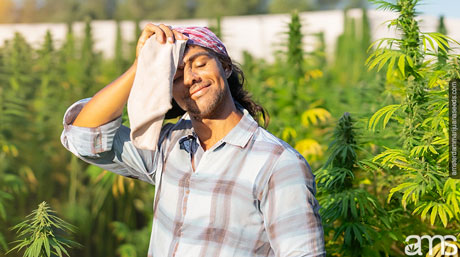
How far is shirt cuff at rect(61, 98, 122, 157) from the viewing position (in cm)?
172

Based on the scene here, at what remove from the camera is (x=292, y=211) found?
152 centimetres

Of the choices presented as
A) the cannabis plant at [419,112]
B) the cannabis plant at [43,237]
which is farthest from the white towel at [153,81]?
the cannabis plant at [419,112]

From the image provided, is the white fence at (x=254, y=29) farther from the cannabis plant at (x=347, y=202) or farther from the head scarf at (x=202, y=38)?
the head scarf at (x=202, y=38)

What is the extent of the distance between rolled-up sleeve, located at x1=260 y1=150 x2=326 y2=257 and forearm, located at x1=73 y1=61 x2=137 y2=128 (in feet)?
1.45

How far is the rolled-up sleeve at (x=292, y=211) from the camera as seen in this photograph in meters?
1.51

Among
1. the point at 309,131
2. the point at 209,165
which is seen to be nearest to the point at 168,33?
the point at 209,165

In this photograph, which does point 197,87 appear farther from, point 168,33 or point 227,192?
point 227,192

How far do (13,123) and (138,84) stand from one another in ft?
10.8

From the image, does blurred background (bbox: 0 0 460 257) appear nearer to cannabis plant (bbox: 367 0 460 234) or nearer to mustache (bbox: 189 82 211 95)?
cannabis plant (bbox: 367 0 460 234)

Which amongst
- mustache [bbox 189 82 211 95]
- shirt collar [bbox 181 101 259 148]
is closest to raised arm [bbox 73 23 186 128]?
mustache [bbox 189 82 211 95]

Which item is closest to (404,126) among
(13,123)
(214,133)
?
(214,133)

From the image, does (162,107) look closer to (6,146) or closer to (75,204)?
(6,146)

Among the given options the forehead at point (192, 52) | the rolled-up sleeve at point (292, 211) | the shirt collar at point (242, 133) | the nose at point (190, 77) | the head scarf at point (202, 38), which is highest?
the head scarf at point (202, 38)

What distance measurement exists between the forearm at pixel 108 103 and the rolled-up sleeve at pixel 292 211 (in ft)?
1.45
